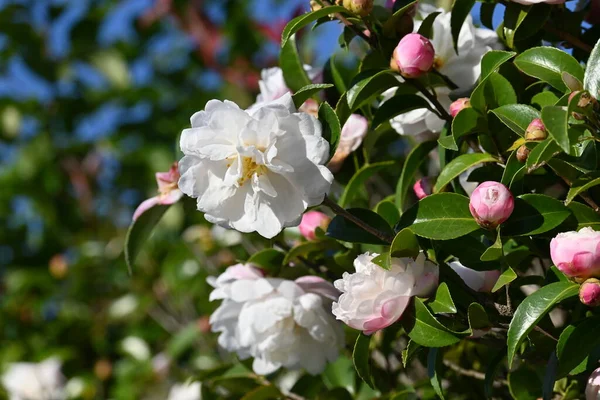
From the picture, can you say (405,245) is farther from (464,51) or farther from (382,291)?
(464,51)

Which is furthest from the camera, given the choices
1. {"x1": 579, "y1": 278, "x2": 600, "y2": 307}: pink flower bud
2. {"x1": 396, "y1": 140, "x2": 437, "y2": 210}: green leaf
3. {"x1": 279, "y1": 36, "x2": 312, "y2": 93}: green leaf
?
{"x1": 279, "y1": 36, "x2": 312, "y2": 93}: green leaf

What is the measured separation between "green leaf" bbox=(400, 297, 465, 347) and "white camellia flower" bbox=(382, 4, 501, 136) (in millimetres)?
297

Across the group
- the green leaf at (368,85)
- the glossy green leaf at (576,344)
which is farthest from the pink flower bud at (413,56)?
the glossy green leaf at (576,344)

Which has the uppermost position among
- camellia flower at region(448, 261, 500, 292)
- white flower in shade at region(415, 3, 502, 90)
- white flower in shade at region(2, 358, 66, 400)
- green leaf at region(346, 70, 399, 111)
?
green leaf at region(346, 70, 399, 111)

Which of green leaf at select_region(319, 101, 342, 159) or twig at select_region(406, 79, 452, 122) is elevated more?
green leaf at select_region(319, 101, 342, 159)

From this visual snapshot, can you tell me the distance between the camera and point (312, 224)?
1.17 meters

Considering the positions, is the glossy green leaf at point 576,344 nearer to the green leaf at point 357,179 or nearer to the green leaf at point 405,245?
the green leaf at point 405,245

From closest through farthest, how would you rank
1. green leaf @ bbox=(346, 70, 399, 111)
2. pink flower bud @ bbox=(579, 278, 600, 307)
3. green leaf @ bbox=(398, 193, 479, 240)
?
pink flower bud @ bbox=(579, 278, 600, 307)
green leaf @ bbox=(398, 193, 479, 240)
green leaf @ bbox=(346, 70, 399, 111)

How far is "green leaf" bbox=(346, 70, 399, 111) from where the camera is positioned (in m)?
0.98

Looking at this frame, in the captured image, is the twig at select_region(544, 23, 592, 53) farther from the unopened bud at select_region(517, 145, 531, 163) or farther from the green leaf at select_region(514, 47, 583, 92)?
the unopened bud at select_region(517, 145, 531, 163)

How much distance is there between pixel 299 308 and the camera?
3.60 ft

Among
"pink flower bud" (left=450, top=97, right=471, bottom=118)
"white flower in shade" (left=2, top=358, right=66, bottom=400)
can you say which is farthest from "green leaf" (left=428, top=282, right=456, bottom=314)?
"white flower in shade" (left=2, top=358, right=66, bottom=400)

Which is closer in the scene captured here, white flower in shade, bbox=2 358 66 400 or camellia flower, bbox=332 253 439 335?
camellia flower, bbox=332 253 439 335

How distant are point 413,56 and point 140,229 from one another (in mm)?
444
